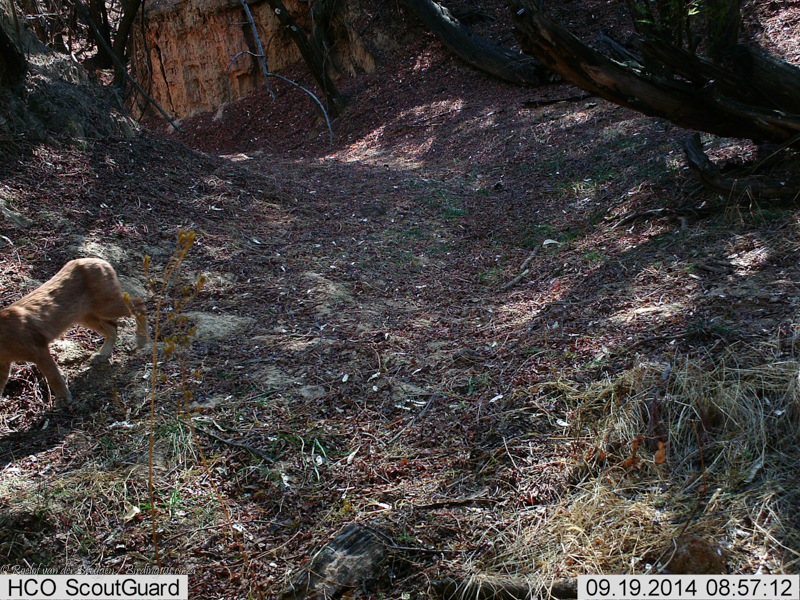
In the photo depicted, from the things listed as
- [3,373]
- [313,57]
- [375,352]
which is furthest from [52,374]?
[313,57]

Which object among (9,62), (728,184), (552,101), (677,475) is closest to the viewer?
(677,475)

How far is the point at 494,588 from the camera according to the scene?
8.90ft

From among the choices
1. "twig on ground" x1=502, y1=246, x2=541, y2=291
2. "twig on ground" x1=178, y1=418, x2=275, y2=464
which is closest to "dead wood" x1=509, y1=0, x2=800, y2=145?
"twig on ground" x1=502, y1=246, x2=541, y2=291

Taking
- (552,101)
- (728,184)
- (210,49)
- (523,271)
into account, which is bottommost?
(523,271)

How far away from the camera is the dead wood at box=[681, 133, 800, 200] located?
5371 millimetres

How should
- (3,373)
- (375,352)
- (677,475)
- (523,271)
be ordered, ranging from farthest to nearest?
(523,271)
(375,352)
(3,373)
(677,475)

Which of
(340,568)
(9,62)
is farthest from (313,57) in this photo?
(340,568)

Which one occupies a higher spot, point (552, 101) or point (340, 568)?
point (552, 101)

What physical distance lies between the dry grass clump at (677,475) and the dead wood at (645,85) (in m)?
3.51

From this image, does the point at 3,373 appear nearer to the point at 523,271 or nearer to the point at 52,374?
the point at 52,374

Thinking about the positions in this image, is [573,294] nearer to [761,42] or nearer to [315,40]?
[761,42]

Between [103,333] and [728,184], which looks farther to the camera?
[728,184]

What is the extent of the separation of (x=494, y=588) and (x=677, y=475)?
1.18 m

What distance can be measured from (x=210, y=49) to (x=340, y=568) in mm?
17555
